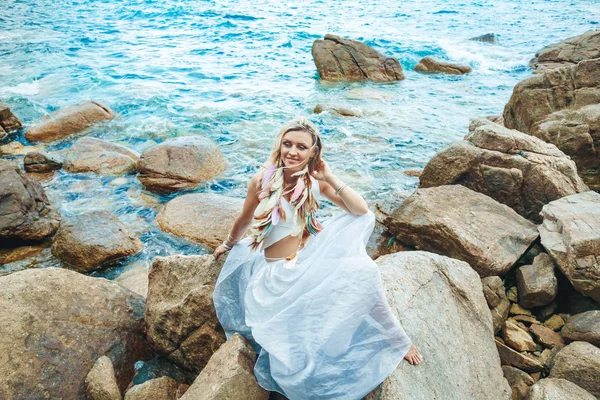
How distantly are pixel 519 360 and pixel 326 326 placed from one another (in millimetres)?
2323

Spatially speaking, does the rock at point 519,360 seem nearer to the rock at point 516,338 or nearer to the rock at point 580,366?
the rock at point 516,338

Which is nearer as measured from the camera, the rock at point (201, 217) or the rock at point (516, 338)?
the rock at point (516, 338)

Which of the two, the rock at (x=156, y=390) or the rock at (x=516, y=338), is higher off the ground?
the rock at (x=156, y=390)

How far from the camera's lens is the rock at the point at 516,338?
13.8 ft

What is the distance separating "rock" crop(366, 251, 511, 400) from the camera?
3.00 meters

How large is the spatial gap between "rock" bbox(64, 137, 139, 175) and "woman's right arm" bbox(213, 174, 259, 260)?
6.01 meters

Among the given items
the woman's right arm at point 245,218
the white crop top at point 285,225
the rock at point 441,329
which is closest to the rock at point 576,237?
the rock at point 441,329

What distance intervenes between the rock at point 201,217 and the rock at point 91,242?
693 mm

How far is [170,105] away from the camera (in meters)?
13.3

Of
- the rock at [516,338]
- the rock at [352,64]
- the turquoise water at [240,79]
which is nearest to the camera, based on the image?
the rock at [516,338]

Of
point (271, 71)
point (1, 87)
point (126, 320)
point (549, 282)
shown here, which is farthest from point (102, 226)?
point (271, 71)

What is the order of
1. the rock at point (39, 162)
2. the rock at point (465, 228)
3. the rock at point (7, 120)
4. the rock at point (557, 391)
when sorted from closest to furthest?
the rock at point (557, 391) → the rock at point (465, 228) → the rock at point (39, 162) → the rock at point (7, 120)

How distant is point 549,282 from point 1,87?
16770 mm

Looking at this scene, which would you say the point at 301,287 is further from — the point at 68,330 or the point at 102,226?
the point at 102,226
